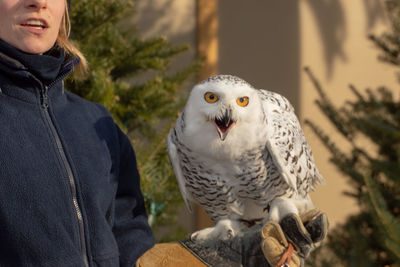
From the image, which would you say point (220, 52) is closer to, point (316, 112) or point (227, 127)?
point (316, 112)

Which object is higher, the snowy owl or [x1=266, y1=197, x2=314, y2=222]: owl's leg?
the snowy owl

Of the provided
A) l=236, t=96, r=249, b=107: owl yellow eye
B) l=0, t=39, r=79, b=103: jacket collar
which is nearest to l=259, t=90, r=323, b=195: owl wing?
l=236, t=96, r=249, b=107: owl yellow eye

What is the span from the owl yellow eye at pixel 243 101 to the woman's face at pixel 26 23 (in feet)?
1.50

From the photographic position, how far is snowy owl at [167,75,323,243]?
3.50ft

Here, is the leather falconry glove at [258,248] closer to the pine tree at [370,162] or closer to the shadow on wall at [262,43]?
the pine tree at [370,162]

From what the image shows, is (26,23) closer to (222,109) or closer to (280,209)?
(222,109)

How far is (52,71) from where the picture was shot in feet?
3.44

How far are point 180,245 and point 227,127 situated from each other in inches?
14.8

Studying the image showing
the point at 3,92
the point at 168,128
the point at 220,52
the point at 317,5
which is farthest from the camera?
the point at 317,5

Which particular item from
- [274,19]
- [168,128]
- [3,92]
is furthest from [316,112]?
[3,92]

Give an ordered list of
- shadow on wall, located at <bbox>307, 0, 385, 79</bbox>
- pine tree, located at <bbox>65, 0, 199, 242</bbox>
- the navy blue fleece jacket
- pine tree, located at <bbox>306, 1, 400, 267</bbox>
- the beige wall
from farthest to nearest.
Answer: shadow on wall, located at <bbox>307, 0, 385, 79</bbox> → the beige wall → pine tree, located at <bbox>306, 1, 400, 267</bbox> → pine tree, located at <bbox>65, 0, 199, 242</bbox> → the navy blue fleece jacket

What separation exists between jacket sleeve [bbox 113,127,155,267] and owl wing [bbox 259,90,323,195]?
0.38 meters

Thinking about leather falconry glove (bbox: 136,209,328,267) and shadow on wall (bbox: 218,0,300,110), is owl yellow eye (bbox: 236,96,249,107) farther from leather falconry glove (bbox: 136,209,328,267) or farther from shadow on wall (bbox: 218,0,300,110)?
shadow on wall (bbox: 218,0,300,110)

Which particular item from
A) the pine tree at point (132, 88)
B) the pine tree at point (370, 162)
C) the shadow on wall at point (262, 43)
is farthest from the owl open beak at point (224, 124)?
the shadow on wall at point (262, 43)
